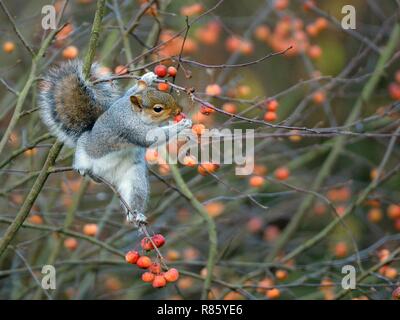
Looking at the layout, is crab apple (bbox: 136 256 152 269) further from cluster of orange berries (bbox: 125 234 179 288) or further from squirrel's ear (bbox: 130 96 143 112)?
squirrel's ear (bbox: 130 96 143 112)

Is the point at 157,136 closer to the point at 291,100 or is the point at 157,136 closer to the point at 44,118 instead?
the point at 44,118

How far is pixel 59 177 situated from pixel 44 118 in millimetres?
1276

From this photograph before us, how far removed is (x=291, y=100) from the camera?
17.5ft

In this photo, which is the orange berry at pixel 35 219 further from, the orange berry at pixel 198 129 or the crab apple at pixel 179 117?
the orange berry at pixel 198 129

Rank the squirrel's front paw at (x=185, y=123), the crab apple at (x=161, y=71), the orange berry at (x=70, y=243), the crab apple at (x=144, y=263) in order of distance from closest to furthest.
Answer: the crab apple at (x=144, y=263) → the crab apple at (x=161, y=71) → the squirrel's front paw at (x=185, y=123) → the orange berry at (x=70, y=243)

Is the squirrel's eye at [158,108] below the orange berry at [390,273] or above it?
above

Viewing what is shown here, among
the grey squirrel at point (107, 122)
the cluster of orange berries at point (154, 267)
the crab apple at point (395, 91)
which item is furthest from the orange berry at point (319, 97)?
the cluster of orange berries at point (154, 267)

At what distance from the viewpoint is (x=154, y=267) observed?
2.84 meters

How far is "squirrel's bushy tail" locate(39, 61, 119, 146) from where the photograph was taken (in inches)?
128

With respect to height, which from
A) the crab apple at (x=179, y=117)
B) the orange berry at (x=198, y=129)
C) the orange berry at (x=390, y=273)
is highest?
the crab apple at (x=179, y=117)

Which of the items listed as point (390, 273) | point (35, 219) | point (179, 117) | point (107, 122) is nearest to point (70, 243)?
point (35, 219)

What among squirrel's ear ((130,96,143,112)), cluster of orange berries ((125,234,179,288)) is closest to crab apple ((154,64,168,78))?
squirrel's ear ((130,96,143,112))

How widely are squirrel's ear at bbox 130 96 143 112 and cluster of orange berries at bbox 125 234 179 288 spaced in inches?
29.5

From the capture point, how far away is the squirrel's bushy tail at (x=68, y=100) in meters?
3.26
